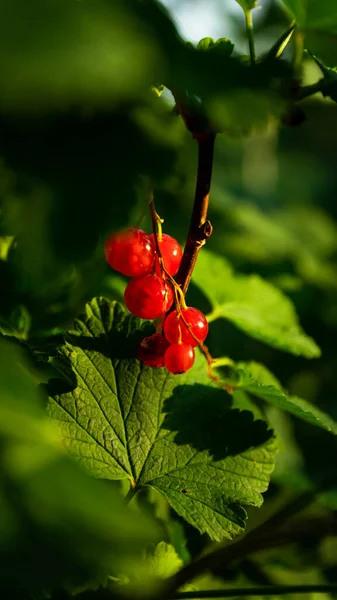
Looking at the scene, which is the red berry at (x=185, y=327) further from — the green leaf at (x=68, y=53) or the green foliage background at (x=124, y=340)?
the green leaf at (x=68, y=53)

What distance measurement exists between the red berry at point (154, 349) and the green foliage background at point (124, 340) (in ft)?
0.11

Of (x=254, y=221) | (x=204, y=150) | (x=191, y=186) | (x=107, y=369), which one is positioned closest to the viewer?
(x=204, y=150)

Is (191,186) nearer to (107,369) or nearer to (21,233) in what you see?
(107,369)

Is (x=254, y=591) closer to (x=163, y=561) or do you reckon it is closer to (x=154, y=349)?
(x=163, y=561)

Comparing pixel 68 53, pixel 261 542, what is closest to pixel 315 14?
pixel 68 53

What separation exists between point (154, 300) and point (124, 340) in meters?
0.09

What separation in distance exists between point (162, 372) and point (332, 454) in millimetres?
719

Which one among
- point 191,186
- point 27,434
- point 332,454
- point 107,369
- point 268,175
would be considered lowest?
point 268,175

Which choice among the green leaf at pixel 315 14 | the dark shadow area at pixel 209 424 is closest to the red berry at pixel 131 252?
the dark shadow area at pixel 209 424

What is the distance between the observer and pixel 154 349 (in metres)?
0.79

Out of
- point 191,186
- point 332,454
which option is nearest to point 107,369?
point 332,454

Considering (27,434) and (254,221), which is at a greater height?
(27,434)

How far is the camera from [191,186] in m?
1.81

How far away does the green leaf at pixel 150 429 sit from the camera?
79 cm
